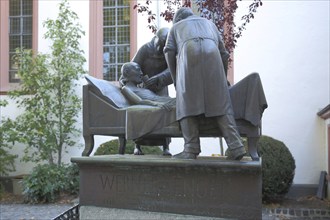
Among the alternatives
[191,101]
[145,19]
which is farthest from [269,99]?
[191,101]

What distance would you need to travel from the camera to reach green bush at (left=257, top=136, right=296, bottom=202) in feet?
27.4

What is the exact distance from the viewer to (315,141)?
9.70 metres

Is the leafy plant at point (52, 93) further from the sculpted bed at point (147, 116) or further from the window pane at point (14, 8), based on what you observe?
the sculpted bed at point (147, 116)

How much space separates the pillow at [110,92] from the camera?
14.0 feet

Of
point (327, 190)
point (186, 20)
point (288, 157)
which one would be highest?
point (186, 20)

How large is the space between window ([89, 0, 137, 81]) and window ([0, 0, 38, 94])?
185 cm

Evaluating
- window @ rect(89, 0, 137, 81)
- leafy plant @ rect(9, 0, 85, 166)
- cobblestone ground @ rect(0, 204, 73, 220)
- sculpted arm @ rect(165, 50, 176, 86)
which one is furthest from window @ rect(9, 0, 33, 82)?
sculpted arm @ rect(165, 50, 176, 86)

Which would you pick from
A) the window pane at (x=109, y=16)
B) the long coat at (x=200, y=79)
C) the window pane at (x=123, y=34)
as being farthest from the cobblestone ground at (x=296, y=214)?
the window pane at (x=109, y=16)

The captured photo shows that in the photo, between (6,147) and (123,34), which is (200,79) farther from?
(6,147)

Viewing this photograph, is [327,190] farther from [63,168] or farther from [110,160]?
[110,160]

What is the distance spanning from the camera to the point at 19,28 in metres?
11.9

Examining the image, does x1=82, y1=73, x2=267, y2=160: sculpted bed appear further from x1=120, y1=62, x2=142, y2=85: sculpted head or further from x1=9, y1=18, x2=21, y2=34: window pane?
x1=9, y1=18, x2=21, y2=34: window pane

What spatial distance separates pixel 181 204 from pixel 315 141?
674cm

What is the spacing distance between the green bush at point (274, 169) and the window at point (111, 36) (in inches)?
171
